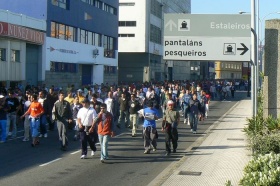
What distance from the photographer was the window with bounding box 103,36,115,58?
192ft

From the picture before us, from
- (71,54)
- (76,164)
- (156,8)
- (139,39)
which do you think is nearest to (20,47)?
(71,54)

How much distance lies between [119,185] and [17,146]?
6.82 meters

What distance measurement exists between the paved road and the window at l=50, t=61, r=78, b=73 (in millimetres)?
24543

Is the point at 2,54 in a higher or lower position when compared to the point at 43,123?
higher

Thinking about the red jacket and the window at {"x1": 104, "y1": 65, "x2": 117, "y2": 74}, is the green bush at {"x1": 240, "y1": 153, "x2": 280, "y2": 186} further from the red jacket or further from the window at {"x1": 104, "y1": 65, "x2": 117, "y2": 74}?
the window at {"x1": 104, "y1": 65, "x2": 117, "y2": 74}

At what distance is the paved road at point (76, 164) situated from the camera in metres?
12.3

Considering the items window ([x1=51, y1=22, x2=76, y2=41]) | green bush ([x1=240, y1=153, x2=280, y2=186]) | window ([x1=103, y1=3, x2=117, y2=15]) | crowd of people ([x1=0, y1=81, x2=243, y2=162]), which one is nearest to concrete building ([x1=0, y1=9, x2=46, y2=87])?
window ([x1=51, y1=22, x2=76, y2=41])

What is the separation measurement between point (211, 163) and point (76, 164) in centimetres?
359

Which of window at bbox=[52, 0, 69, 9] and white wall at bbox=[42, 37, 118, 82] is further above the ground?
window at bbox=[52, 0, 69, 9]

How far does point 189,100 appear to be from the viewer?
2388 centimetres

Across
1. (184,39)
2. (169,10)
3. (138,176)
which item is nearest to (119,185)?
(138,176)

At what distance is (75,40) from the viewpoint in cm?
4916

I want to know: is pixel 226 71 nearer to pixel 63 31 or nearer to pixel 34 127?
pixel 63 31

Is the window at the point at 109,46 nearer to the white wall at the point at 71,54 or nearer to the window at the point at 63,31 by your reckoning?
the white wall at the point at 71,54
